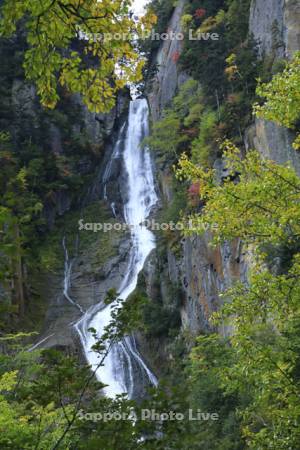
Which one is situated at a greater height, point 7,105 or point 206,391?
point 7,105

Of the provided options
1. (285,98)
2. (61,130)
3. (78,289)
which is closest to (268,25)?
(285,98)

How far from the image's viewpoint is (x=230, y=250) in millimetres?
14156

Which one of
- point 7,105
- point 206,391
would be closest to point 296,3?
point 206,391

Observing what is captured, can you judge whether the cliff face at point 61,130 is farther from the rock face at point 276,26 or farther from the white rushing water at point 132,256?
the rock face at point 276,26

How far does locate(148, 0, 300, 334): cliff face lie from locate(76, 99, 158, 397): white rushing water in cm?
289

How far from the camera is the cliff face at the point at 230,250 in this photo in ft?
42.8

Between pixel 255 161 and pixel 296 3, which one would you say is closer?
pixel 255 161

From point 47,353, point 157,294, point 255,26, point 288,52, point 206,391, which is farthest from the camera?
point 157,294

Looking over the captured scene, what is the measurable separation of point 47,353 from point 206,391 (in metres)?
9.37

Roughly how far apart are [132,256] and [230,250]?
45.6ft

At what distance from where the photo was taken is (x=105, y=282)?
26562 mm

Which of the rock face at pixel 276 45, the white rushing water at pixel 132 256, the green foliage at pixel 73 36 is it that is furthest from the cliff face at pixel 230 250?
the green foliage at pixel 73 36

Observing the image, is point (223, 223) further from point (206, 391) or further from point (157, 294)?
point (157, 294)

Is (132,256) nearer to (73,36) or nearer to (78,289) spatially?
(78,289)
